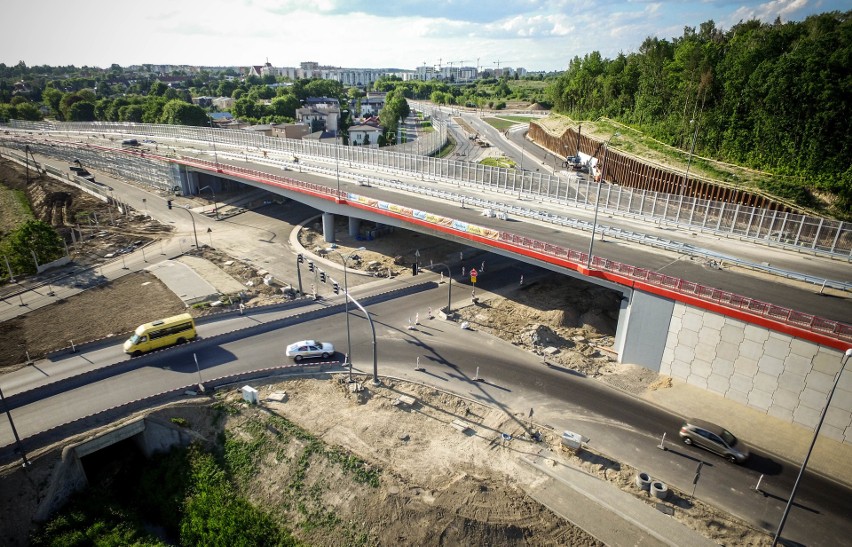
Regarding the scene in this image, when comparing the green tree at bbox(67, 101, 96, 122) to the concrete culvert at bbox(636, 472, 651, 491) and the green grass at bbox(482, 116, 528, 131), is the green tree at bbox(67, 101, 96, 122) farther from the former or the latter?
the concrete culvert at bbox(636, 472, 651, 491)

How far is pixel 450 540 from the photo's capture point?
780 inches

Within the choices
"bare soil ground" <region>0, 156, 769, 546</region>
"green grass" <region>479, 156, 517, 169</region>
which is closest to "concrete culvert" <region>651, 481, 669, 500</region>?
"bare soil ground" <region>0, 156, 769, 546</region>

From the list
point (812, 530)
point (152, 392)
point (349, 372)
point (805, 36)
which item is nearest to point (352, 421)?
point (349, 372)

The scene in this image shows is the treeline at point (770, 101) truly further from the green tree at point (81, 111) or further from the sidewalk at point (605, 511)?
the green tree at point (81, 111)

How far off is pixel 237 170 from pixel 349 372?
156 ft

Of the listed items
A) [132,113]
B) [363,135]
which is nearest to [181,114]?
[132,113]

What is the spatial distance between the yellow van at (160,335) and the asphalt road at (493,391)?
3.19 ft

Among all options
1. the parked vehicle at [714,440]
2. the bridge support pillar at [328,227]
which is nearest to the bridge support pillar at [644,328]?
the parked vehicle at [714,440]

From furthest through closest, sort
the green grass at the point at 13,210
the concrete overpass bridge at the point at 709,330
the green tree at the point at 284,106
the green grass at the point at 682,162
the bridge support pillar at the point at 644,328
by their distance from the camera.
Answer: the green tree at the point at 284,106 < the green grass at the point at 13,210 < the green grass at the point at 682,162 < the bridge support pillar at the point at 644,328 < the concrete overpass bridge at the point at 709,330

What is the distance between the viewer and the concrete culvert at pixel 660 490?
21.3 m

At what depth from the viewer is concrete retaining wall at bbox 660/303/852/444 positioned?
24.4m

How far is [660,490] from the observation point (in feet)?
70.0

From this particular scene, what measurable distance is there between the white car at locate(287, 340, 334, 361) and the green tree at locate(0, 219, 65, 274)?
33875 mm

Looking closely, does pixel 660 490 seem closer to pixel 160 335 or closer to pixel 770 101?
pixel 160 335
